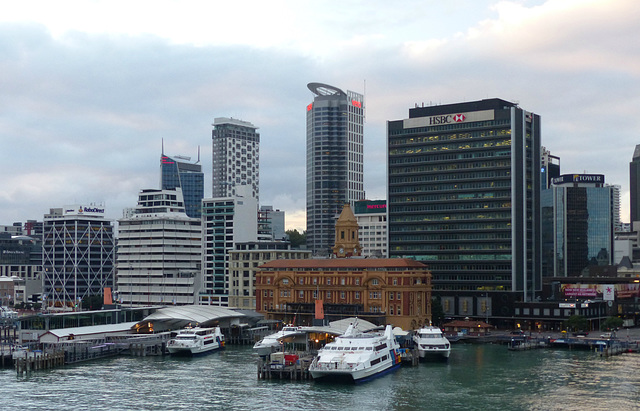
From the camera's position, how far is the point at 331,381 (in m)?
117

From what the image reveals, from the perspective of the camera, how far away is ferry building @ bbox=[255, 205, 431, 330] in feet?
610

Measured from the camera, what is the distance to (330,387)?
112 m

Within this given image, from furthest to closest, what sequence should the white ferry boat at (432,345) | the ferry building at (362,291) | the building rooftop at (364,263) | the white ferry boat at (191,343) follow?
1. the building rooftop at (364,263)
2. the ferry building at (362,291)
3. the white ferry boat at (191,343)
4. the white ferry boat at (432,345)

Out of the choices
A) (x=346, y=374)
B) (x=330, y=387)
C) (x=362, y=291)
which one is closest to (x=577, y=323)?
(x=362, y=291)

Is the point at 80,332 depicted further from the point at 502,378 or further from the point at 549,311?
the point at 549,311

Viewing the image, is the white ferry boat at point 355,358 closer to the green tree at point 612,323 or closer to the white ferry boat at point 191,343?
the white ferry boat at point 191,343

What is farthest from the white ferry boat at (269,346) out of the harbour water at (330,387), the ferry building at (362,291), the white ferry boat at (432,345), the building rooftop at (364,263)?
the building rooftop at (364,263)

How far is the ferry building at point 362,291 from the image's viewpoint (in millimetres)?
185875

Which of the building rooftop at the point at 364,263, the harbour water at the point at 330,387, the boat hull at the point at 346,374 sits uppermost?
the building rooftop at the point at 364,263

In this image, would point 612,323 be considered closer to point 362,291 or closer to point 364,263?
point 362,291

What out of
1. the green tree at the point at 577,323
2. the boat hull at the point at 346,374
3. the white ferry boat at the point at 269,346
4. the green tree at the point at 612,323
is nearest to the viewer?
the boat hull at the point at 346,374

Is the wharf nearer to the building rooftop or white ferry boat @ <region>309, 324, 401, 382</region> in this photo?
white ferry boat @ <region>309, 324, 401, 382</region>

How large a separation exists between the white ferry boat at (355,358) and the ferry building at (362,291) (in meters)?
52.8

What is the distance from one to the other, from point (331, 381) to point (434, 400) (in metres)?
19.4
